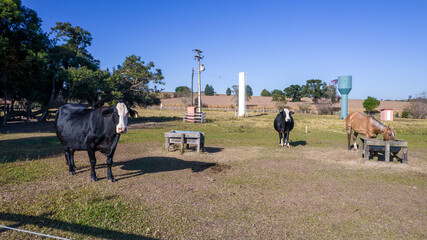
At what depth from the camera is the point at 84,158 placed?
977 cm

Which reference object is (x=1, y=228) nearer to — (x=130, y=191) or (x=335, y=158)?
(x=130, y=191)

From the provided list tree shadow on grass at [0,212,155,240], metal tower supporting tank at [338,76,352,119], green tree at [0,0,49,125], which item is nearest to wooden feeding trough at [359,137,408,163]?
tree shadow on grass at [0,212,155,240]

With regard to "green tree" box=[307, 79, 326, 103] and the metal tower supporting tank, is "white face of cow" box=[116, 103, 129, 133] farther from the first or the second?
"green tree" box=[307, 79, 326, 103]

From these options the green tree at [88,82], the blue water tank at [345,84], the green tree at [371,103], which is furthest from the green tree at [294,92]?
the green tree at [88,82]

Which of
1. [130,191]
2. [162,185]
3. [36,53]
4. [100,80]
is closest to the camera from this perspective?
[130,191]

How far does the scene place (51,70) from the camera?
24.0 m

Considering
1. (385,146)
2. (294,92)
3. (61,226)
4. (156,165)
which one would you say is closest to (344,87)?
(385,146)

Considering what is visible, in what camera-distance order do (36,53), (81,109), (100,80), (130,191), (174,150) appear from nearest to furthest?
(130,191), (81,109), (174,150), (36,53), (100,80)

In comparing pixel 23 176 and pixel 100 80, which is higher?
pixel 100 80

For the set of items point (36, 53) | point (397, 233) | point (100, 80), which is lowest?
point (397, 233)

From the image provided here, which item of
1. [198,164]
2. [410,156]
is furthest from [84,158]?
[410,156]

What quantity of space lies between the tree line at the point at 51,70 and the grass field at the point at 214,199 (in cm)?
→ 910

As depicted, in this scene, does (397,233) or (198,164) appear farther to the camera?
(198,164)

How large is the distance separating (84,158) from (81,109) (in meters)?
2.92
